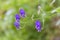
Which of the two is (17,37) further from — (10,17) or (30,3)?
(30,3)

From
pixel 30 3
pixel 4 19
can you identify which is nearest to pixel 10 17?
pixel 4 19

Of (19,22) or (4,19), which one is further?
(4,19)

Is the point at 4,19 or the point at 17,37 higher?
the point at 4,19

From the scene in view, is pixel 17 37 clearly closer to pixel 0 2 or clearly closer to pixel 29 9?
pixel 29 9

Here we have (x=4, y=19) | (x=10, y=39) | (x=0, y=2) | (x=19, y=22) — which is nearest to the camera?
(x=19, y=22)

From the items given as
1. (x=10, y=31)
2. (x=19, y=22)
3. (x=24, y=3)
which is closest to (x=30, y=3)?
(x=24, y=3)

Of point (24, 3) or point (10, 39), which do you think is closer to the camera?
point (10, 39)

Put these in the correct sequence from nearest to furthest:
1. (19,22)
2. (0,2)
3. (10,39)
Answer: (19,22)
(10,39)
(0,2)

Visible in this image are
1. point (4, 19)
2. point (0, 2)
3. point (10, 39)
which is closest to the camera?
point (10, 39)

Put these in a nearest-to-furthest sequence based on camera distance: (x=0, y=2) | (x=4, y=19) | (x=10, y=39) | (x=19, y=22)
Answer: (x=19, y=22)
(x=10, y=39)
(x=4, y=19)
(x=0, y=2)

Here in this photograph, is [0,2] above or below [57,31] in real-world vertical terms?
above
